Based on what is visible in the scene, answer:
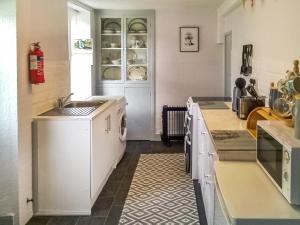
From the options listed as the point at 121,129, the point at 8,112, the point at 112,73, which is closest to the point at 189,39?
the point at 112,73

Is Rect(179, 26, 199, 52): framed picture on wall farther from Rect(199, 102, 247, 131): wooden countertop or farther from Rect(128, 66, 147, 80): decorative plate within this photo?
Rect(199, 102, 247, 131): wooden countertop

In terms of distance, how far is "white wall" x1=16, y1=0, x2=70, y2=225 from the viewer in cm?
317

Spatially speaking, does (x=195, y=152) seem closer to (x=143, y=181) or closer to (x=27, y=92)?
(x=143, y=181)

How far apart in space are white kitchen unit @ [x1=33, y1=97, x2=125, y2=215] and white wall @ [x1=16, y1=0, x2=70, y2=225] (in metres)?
0.10

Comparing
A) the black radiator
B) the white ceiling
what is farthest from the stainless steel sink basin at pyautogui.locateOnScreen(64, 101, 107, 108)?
the black radiator

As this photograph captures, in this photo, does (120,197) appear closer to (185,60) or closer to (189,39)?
(185,60)

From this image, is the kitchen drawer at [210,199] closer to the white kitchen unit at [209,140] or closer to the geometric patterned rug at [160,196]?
the white kitchen unit at [209,140]

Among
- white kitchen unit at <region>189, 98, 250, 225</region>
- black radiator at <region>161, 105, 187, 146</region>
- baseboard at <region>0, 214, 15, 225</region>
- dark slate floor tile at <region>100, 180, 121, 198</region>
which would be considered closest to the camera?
white kitchen unit at <region>189, 98, 250, 225</region>

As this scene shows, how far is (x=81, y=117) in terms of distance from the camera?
345cm

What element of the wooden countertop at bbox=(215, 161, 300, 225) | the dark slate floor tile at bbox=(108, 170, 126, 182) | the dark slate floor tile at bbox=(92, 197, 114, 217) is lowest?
the dark slate floor tile at bbox=(92, 197, 114, 217)

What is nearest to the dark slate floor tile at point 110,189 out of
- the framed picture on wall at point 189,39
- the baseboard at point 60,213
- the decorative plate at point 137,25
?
the baseboard at point 60,213

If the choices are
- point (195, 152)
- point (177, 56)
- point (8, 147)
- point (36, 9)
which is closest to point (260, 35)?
point (195, 152)

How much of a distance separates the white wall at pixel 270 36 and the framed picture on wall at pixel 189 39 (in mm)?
1657

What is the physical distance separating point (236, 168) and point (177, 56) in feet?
15.9
